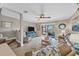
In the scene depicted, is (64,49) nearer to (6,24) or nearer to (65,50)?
(65,50)

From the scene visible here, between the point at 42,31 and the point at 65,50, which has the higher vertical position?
the point at 42,31

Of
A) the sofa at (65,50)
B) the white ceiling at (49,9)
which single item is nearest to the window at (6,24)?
the white ceiling at (49,9)

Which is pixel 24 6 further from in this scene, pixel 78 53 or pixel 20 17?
pixel 78 53

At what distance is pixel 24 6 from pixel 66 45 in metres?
0.77

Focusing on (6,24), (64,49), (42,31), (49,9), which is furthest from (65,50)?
(6,24)

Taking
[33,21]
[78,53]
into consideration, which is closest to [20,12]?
[33,21]

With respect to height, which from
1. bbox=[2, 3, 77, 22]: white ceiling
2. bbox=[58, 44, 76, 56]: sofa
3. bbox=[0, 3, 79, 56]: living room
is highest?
bbox=[2, 3, 77, 22]: white ceiling

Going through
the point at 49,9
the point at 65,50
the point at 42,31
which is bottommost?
the point at 65,50

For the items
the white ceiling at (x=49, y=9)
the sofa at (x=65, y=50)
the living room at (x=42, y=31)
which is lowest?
the sofa at (x=65, y=50)

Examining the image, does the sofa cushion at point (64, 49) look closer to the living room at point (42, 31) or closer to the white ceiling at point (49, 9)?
the living room at point (42, 31)

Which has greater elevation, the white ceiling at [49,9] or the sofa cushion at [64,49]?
the white ceiling at [49,9]

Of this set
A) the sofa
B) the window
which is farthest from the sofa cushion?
the window

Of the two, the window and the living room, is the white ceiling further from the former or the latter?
the window

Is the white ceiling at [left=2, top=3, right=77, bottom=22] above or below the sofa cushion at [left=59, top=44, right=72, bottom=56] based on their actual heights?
above
